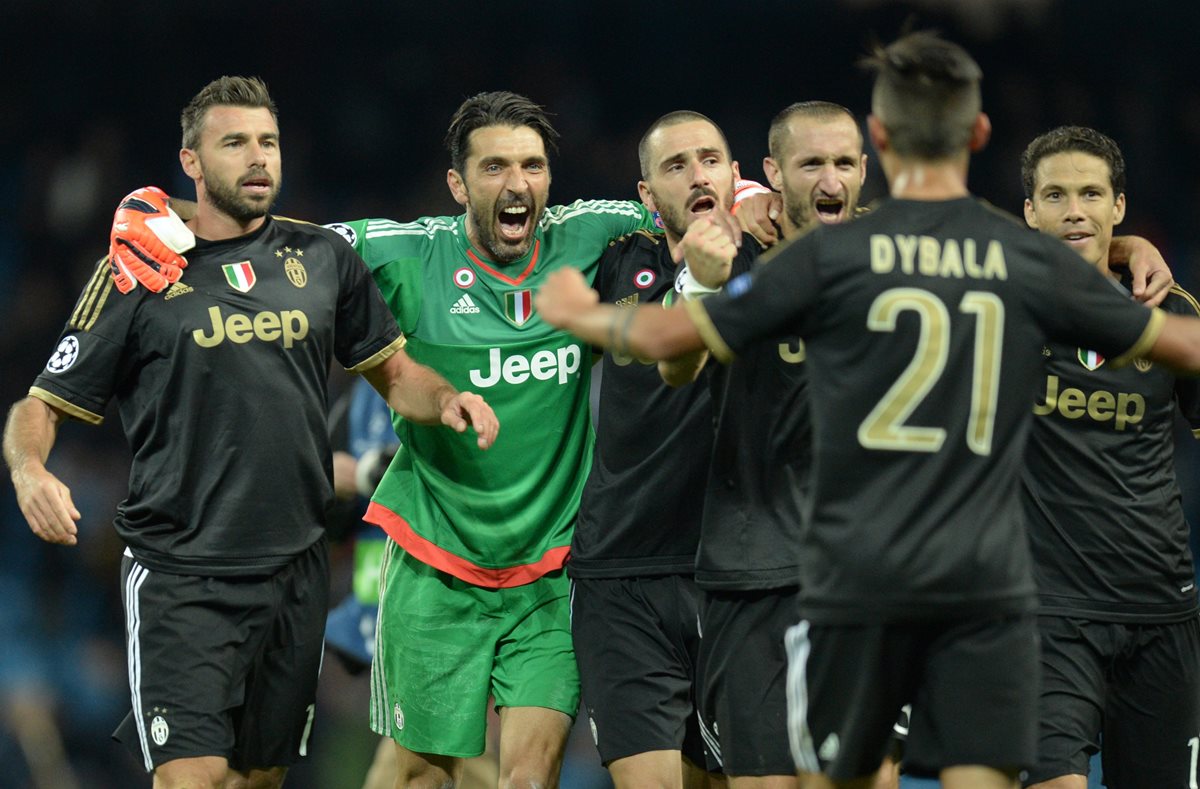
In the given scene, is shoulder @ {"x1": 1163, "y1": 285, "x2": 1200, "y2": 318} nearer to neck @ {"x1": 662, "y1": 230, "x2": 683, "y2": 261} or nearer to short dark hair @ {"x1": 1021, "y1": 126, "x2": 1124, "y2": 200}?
short dark hair @ {"x1": 1021, "y1": 126, "x2": 1124, "y2": 200}

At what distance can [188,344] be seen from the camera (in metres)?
4.88

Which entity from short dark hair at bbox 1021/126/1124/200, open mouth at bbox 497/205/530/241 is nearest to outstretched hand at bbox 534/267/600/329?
open mouth at bbox 497/205/530/241

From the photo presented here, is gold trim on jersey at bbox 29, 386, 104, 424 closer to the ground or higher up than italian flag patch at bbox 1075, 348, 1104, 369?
closer to the ground

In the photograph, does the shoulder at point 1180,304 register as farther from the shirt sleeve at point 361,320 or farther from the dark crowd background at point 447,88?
the dark crowd background at point 447,88

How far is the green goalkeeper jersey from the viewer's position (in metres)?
5.40

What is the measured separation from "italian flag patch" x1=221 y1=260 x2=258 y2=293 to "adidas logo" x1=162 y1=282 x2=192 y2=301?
13cm

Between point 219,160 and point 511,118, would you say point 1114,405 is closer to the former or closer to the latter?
point 511,118

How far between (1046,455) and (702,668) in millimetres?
1286

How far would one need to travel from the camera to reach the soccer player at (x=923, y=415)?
3.36 meters

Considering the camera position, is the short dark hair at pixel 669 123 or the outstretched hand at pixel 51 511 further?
the short dark hair at pixel 669 123

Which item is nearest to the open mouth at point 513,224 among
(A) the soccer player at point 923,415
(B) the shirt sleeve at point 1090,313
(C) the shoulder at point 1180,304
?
(A) the soccer player at point 923,415

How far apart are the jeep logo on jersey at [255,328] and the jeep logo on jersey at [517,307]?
29.2 inches

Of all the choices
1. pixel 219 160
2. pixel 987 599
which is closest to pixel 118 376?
pixel 219 160

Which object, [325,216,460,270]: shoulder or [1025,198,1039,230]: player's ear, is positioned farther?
[325,216,460,270]: shoulder
